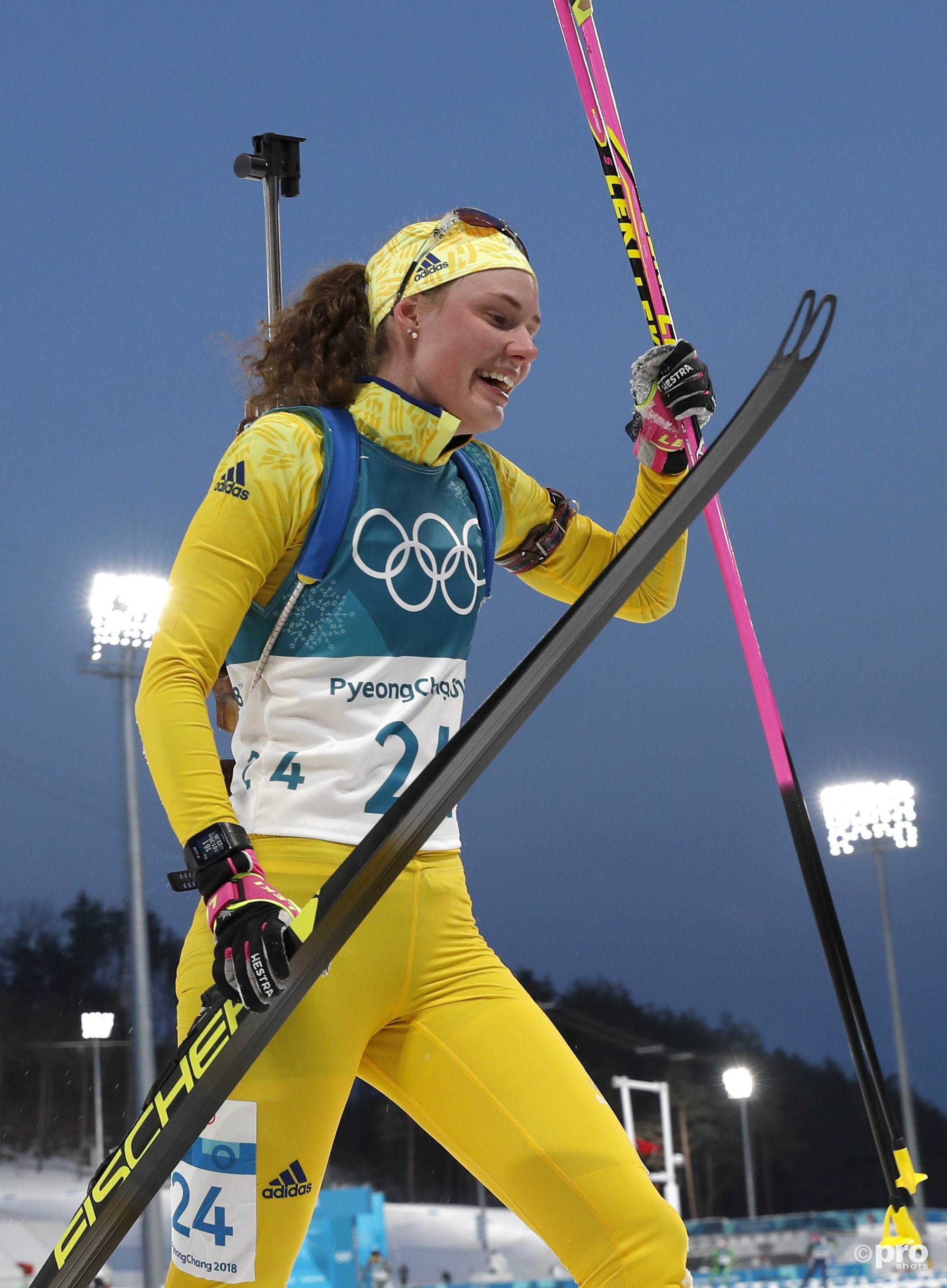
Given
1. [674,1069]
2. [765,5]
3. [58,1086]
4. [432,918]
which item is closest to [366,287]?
[432,918]

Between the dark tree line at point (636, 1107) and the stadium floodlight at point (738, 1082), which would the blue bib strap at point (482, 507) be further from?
the stadium floodlight at point (738, 1082)

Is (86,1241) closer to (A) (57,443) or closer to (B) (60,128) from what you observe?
(A) (57,443)

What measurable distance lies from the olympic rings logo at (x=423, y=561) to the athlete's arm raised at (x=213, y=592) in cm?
8

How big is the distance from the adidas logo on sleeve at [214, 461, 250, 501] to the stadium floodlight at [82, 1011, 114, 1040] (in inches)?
283

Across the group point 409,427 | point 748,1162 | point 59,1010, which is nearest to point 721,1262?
point 748,1162

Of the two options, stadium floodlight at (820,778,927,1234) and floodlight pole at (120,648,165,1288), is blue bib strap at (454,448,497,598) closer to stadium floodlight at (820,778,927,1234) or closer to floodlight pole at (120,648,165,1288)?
floodlight pole at (120,648,165,1288)

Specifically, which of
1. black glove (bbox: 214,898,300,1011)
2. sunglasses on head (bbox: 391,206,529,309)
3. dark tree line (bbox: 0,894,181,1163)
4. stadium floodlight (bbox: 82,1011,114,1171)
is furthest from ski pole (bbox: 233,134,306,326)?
stadium floodlight (bbox: 82,1011,114,1171)

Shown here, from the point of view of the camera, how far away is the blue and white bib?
143 cm

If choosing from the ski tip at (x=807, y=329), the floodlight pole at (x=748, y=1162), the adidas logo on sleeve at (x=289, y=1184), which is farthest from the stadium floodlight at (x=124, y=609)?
the floodlight pole at (x=748, y=1162)

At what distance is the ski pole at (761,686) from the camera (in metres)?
1.72

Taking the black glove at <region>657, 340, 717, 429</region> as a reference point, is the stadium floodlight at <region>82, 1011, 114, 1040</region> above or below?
below

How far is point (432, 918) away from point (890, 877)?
18881 millimetres

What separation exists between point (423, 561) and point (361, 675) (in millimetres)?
156

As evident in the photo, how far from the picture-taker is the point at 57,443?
22.4 m
